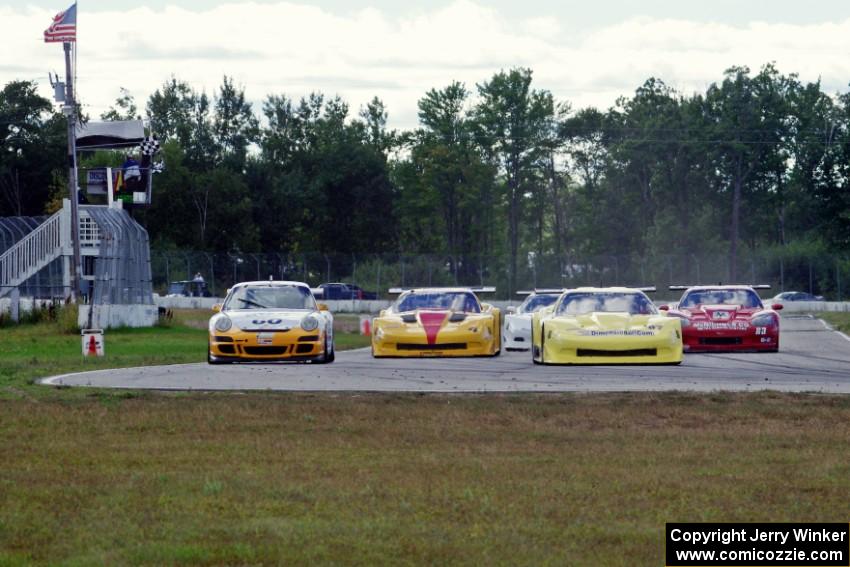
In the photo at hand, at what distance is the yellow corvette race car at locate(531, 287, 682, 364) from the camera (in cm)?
1839

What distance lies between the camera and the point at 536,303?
83.7 ft

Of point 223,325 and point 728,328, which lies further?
point 728,328

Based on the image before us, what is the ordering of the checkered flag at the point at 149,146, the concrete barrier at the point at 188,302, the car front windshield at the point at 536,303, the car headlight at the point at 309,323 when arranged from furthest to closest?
the concrete barrier at the point at 188,302, the checkered flag at the point at 149,146, the car front windshield at the point at 536,303, the car headlight at the point at 309,323

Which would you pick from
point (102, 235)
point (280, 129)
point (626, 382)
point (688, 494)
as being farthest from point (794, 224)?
point (688, 494)

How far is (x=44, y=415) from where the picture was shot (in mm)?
12250

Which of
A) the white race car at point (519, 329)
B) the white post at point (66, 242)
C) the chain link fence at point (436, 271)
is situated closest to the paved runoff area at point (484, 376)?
the white race car at point (519, 329)

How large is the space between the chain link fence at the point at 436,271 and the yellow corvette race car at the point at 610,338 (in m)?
35.4

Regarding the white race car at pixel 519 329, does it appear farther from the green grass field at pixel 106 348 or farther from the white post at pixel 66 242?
the white post at pixel 66 242

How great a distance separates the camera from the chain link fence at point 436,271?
55719 mm

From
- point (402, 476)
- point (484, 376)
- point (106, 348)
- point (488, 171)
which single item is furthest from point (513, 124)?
point (402, 476)

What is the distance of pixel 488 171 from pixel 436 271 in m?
35.1

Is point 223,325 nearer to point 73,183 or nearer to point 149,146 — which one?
point 73,183

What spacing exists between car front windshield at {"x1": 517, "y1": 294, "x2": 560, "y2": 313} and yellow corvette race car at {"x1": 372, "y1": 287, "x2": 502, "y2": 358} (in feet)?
12.5

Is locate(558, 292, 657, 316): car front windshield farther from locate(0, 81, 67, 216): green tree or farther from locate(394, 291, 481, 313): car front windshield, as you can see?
locate(0, 81, 67, 216): green tree
